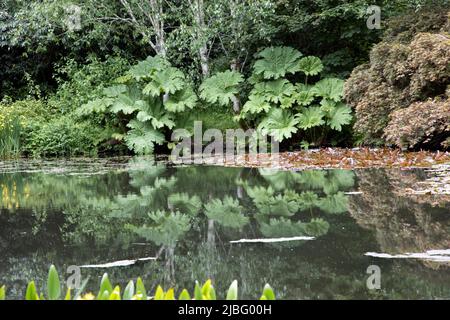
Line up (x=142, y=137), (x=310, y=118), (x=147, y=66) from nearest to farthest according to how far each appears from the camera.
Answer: (x=310, y=118) < (x=142, y=137) < (x=147, y=66)

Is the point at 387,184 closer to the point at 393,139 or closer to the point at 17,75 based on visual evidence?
the point at 393,139

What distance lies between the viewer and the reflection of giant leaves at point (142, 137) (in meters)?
12.7

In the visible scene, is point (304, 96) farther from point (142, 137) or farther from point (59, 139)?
point (59, 139)

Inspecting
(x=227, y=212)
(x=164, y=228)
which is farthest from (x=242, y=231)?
(x=227, y=212)

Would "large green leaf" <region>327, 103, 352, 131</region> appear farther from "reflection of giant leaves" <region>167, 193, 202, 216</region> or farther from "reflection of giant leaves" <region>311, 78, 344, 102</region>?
"reflection of giant leaves" <region>167, 193, 202, 216</region>

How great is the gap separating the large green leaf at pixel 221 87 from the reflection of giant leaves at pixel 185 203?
6.23 meters

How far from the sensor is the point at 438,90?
403 inches

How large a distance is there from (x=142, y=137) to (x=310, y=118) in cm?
354

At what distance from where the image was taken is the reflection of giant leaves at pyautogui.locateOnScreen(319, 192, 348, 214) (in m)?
5.45

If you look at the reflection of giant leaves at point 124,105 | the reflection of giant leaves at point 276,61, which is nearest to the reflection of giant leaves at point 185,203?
the reflection of giant leaves at point 124,105

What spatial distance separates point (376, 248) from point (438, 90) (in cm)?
709

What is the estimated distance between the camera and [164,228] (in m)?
5.01

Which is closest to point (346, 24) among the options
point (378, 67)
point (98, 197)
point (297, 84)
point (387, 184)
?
point (297, 84)

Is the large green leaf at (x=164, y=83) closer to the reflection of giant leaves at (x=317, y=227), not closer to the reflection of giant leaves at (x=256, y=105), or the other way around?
the reflection of giant leaves at (x=256, y=105)
